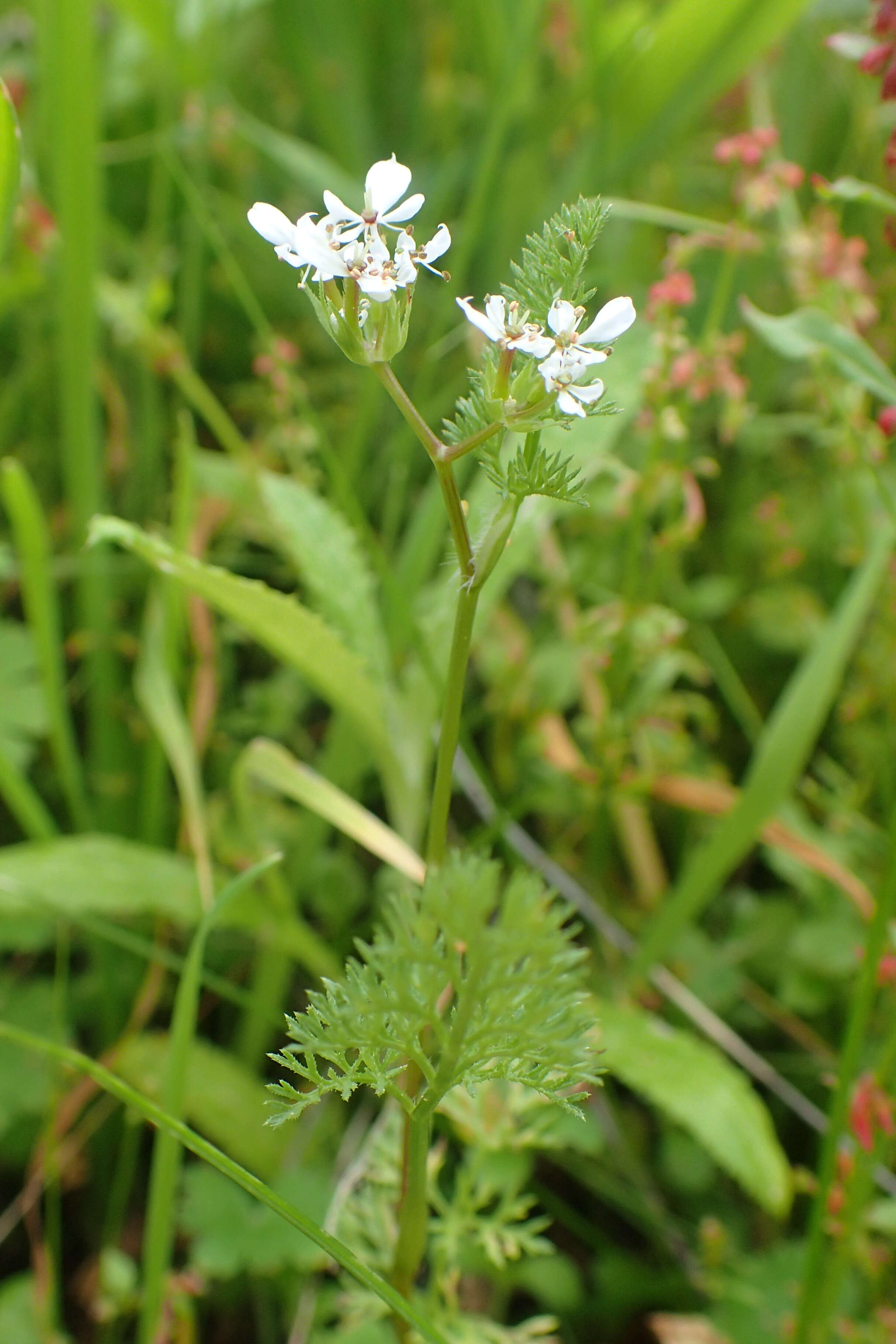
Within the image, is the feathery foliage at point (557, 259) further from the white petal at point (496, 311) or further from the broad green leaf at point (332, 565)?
the broad green leaf at point (332, 565)

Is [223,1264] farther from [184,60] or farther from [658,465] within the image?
[184,60]

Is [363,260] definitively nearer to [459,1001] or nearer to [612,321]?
[612,321]

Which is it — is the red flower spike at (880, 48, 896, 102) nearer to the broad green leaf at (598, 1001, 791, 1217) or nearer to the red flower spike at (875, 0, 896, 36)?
the red flower spike at (875, 0, 896, 36)

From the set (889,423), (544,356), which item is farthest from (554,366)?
(889,423)

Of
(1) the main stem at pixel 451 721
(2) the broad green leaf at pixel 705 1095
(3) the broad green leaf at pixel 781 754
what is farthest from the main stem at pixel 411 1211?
(3) the broad green leaf at pixel 781 754

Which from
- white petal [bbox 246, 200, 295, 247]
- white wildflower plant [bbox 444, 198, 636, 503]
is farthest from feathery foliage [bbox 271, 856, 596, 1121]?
white petal [bbox 246, 200, 295, 247]

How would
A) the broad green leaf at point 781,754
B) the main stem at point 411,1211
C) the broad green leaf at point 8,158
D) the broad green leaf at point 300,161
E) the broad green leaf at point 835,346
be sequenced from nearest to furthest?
the main stem at point 411,1211
the broad green leaf at point 8,158
the broad green leaf at point 835,346
the broad green leaf at point 781,754
the broad green leaf at point 300,161
